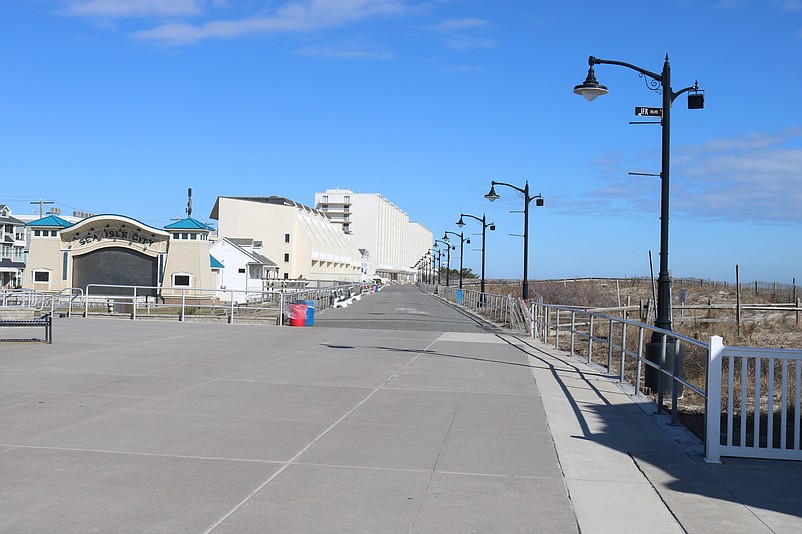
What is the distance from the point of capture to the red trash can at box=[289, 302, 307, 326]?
88.9 ft

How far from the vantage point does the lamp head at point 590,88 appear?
15.0 m

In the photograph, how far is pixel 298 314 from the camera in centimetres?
2719

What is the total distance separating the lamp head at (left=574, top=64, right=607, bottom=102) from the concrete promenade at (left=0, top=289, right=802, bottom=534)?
17.0ft

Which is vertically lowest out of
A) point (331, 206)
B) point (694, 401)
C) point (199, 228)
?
point (694, 401)

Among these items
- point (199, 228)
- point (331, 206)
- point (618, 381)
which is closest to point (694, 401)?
point (618, 381)

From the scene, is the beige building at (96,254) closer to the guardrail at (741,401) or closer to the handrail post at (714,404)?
the guardrail at (741,401)

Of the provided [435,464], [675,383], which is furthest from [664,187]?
[435,464]

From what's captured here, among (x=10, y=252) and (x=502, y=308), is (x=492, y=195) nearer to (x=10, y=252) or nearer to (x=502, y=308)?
(x=502, y=308)

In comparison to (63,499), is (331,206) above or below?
above

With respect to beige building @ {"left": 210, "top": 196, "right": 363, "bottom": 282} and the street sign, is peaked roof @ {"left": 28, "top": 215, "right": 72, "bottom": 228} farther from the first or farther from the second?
the street sign

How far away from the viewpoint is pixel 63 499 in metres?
5.98

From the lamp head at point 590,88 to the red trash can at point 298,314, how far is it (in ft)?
47.1

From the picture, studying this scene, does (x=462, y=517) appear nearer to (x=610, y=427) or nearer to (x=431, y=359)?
(x=610, y=427)

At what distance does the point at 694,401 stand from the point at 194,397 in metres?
7.64
